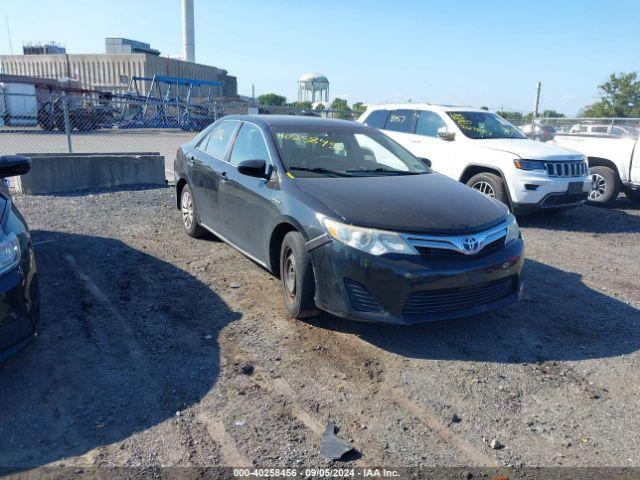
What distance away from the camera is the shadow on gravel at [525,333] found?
3723 mm

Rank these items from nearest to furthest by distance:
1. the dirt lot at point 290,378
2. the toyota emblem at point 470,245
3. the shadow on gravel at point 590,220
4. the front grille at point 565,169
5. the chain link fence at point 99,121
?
the dirt lot at point 290,378 < the toyota emblem at point 470,245 < the front grille at point 565,169 < the shadow on gravel at point 590,220 < the chain link fence at point 99,121

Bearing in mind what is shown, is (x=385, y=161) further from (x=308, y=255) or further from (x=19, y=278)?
(x=19, y=278)

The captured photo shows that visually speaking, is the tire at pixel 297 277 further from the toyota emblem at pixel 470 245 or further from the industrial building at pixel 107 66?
the industrial building at pixel 107 66

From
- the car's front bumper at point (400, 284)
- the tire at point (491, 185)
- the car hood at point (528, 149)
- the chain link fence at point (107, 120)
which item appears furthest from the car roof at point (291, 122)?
the chain link fence at point (107, 120)

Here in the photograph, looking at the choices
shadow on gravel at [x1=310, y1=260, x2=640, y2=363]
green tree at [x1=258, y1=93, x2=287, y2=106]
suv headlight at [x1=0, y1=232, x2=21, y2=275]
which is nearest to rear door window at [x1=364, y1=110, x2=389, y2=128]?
shadow on gravel at [x1=310, y1=260, x2=640, y2=363]

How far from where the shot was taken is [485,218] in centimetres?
384

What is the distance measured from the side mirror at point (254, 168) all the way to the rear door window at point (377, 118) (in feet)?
18.1

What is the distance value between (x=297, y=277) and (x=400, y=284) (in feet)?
2.68

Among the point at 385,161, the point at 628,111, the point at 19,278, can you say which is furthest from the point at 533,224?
the point at 628,111

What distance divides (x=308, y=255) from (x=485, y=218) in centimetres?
134

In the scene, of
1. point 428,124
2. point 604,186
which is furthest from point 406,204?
point 604,186

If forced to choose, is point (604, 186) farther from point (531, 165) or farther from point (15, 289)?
point (15, 289)

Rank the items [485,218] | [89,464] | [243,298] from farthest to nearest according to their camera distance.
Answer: [243,298], [485,218], [89,464]

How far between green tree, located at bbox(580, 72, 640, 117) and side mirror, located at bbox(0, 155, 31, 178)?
47.2m
